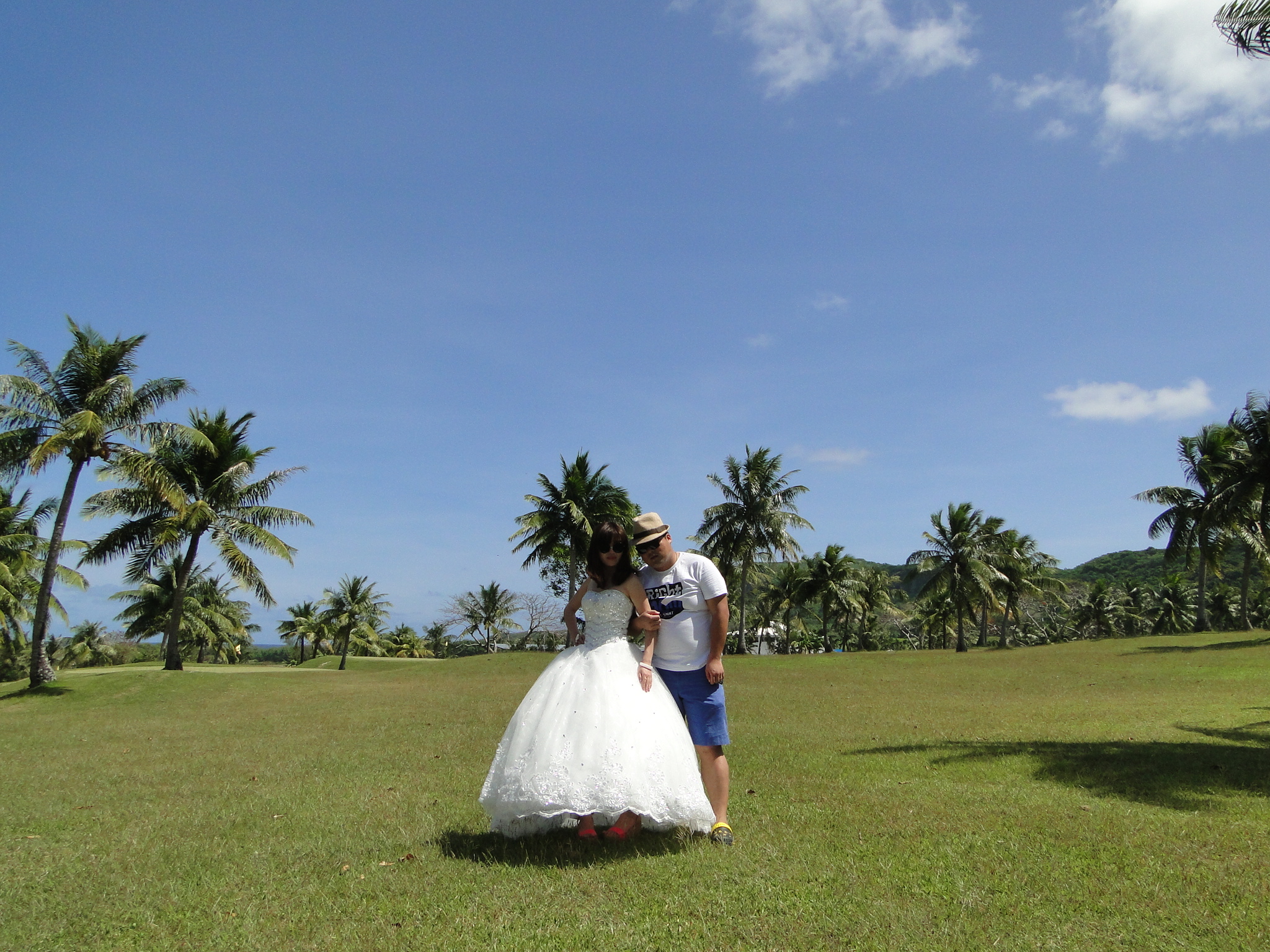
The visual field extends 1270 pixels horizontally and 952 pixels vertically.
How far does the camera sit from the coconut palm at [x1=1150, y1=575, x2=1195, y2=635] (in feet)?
255

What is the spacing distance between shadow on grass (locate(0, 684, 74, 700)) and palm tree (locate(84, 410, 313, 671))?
4.28 meters

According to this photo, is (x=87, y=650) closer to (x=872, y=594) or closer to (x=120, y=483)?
(x=120, y=483)

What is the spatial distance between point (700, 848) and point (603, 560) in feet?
6.94

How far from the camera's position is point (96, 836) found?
21.2 feet

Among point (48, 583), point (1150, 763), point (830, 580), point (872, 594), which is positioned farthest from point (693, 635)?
point (872, 594)

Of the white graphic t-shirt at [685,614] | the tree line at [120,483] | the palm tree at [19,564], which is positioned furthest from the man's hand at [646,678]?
the palm tree at [19,564]

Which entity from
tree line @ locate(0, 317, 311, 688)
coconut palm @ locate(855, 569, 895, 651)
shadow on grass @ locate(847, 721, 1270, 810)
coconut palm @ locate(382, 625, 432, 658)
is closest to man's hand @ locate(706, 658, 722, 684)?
shadow on grass @ locate(847, 721, 1270, 810)

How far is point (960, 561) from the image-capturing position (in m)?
44.4

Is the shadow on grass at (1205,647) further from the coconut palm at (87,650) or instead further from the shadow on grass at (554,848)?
the coconut palm at (87,650)

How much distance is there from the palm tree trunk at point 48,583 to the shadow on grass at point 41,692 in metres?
0.28

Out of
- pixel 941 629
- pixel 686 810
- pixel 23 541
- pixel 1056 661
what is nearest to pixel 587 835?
pixel 686 810

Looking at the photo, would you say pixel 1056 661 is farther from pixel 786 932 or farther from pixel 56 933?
pixel 56 933

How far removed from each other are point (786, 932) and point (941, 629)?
74739 millimetres

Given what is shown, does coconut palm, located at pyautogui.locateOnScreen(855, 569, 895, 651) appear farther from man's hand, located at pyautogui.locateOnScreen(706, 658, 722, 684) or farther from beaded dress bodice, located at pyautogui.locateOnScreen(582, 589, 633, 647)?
beaded dress bodice, located at pyautogui.locateOnScreen(582, 589, 633, 647)
